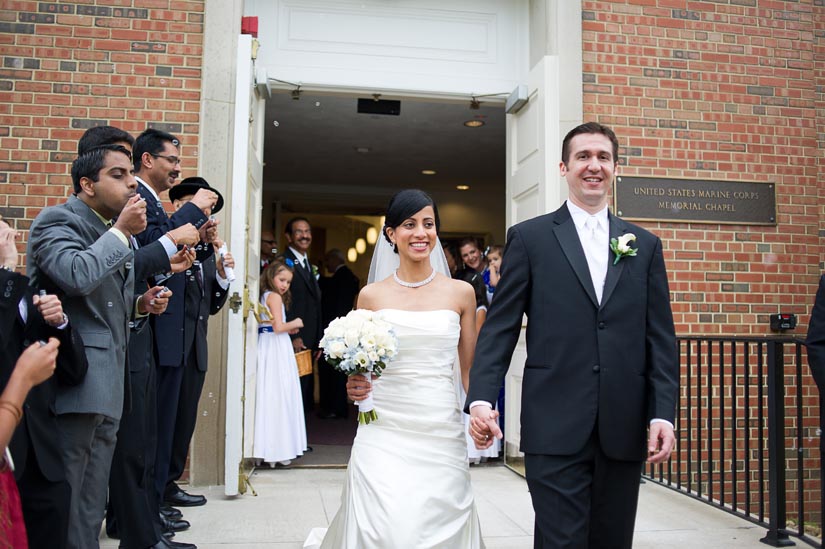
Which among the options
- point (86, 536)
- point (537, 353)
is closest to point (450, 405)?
point (537, 353)

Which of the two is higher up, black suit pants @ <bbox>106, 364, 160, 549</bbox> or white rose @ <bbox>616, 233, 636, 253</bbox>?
white rose @ <bbox>616, 233, 636, 253</bbox>

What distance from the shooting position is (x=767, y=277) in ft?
21.4

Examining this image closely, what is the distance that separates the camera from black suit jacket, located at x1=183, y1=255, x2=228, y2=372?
→ 15.1ft

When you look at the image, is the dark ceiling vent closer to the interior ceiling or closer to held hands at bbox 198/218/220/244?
the interior ceiling

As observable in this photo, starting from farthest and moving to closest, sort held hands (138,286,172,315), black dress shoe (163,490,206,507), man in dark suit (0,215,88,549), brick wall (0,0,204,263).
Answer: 1. brick wall (0,0,204,263)
2. black dress shoe (163,490,206,507)
3. held hands (138,286,172,315)
4. man in dark suit (0,215,88,549)

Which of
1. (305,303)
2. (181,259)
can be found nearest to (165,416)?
(181,259)

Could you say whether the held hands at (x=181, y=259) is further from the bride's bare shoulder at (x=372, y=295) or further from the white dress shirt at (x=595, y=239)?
the white dress shirt at (x=595, y=239)

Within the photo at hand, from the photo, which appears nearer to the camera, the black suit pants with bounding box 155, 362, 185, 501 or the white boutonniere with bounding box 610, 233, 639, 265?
the white boutonniere with bounding box 610, 233, 639, 265

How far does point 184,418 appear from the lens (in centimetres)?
488

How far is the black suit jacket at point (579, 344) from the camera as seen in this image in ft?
8.33

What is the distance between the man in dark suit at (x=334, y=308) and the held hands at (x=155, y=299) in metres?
6.03

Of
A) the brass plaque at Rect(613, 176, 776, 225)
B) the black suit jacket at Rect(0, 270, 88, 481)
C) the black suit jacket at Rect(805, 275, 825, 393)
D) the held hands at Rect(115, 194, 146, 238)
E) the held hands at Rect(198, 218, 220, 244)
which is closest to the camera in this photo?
the black suit jacket at Rect(0, 270, 88, 481)

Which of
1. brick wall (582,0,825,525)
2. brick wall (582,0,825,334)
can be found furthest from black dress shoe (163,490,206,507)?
brick wall (582,0,825,334)

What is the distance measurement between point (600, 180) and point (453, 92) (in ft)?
13.1
